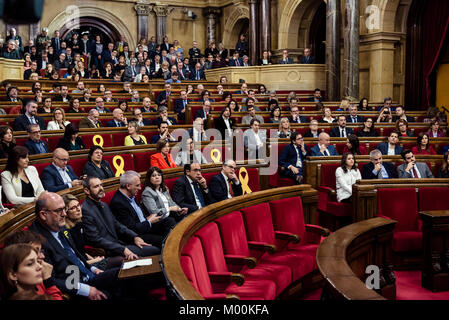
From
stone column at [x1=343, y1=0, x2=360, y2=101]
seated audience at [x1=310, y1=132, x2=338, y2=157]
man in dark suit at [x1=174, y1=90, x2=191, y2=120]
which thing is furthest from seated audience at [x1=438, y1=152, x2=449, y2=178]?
stone column at [x1=343, y1=0, x2=360, y2=101]

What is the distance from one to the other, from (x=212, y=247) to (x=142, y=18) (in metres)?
14.2

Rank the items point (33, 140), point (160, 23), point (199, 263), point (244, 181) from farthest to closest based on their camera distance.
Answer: point (160, 23), point (33, 140), point (244, 181), point (199, 263)

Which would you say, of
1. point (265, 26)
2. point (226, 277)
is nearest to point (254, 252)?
point (226, 277)

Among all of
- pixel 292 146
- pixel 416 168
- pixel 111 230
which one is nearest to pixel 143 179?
pixel 111 230

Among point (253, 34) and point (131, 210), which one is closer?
point (131, 210)

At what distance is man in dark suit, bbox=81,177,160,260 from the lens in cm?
327

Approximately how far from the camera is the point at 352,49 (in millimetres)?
10867

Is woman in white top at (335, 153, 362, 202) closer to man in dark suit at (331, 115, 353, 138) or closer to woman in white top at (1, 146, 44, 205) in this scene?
man in dark suit at (331, 115, 353, 138)

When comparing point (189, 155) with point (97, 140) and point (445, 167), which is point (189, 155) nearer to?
point (97, 140)

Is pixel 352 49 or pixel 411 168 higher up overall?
pixel 352 49

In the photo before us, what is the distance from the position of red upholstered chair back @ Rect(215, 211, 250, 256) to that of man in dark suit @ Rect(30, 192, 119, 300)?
0.68 metres

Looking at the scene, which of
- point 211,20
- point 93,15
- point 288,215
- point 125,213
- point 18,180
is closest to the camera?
point 125,213

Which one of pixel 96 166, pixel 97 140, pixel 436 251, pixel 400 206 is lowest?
pixel 436 251
